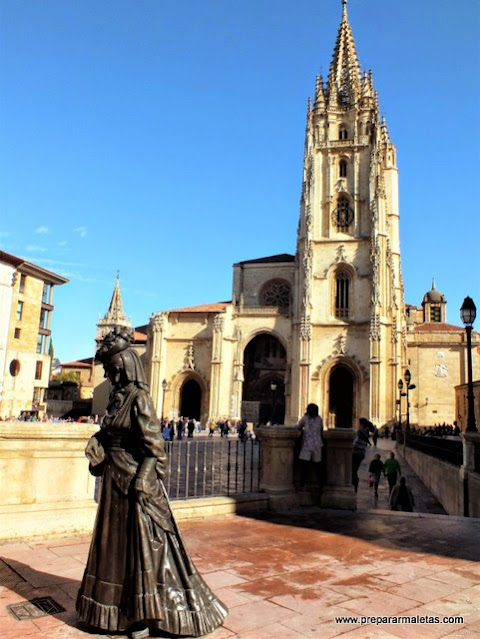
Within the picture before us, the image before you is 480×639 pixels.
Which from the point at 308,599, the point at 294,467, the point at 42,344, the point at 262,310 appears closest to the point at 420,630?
the point at 308,599

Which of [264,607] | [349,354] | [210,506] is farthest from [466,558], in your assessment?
[349,354]

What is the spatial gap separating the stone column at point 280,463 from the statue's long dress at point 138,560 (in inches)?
178

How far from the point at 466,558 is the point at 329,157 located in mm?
42743

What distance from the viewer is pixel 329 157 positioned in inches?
1759

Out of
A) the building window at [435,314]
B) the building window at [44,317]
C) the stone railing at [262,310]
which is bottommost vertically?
the building window at [44,317]

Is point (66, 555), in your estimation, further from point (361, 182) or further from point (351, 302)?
point (361, 182)

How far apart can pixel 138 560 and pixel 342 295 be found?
40.4 metres

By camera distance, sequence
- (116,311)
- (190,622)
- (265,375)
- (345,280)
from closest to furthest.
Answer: (190,622), (345,280), (265,375), (116,311)

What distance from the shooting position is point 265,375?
4606 centimetres

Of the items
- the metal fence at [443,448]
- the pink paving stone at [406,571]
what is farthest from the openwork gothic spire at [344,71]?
the pink paving stone at [406,571]

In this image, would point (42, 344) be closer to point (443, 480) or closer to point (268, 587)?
point (443, 480)

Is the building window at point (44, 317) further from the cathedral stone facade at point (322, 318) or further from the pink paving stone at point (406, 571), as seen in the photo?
the pink paving stone at point (406, 571)

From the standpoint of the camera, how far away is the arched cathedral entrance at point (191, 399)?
45.8m

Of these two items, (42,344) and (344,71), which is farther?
(344,71)
